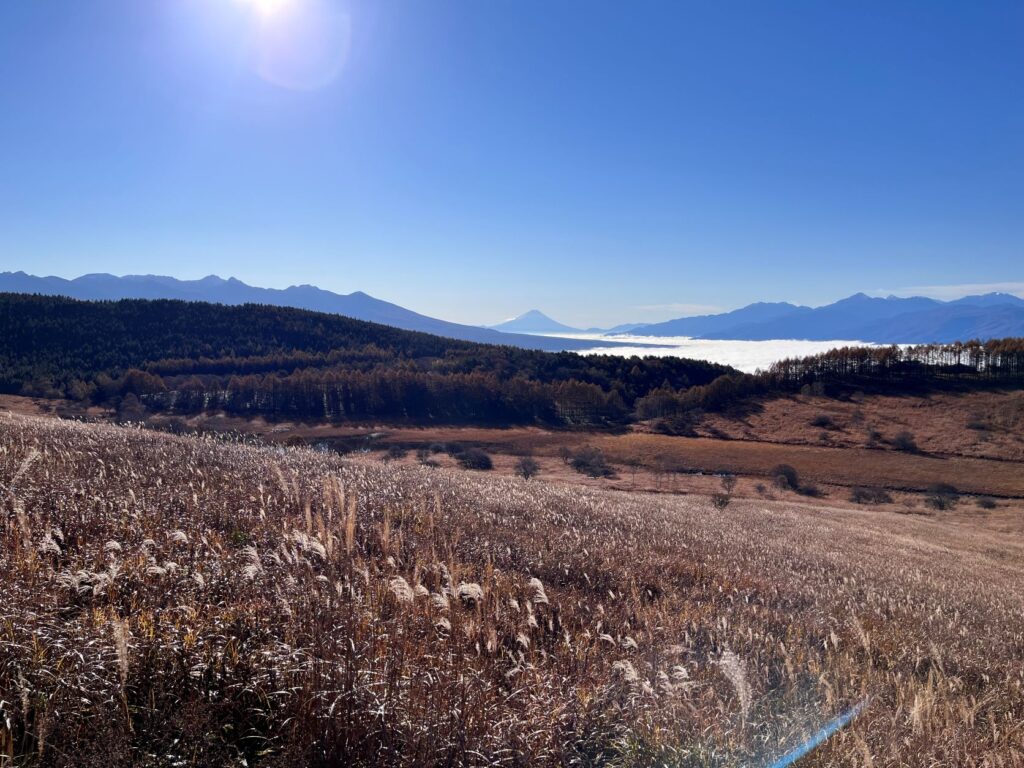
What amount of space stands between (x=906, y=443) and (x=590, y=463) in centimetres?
5247

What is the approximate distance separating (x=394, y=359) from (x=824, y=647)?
14686cm

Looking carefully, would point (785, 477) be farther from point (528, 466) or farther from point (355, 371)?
point (355, 371)

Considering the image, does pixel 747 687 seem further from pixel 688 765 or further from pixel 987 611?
pixel 987 611

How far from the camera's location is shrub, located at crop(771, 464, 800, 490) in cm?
6319

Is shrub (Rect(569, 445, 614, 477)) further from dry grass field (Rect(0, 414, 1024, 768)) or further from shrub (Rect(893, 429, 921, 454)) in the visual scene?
dry grass field (Rect(0, 414, 1024, 768))

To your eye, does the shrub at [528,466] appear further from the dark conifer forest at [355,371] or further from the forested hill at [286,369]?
the forested hill at [286,369]

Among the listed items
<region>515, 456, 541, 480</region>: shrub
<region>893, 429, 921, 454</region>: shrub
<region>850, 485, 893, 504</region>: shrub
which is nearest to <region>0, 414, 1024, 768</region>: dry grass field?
<region>515, 456, 541, 480</region>: shrub

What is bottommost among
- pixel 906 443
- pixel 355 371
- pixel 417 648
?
pixel 906 443

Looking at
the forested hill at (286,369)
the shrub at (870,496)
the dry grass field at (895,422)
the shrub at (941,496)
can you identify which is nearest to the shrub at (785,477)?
the shrub at (870,496)

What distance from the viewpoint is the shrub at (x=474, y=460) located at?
63.7 m

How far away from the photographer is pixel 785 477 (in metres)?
64.8

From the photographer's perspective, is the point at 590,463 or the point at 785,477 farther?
the point at 590,463

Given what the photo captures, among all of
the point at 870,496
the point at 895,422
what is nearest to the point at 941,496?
the point at 870,496

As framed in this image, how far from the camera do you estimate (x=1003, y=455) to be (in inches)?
3019
